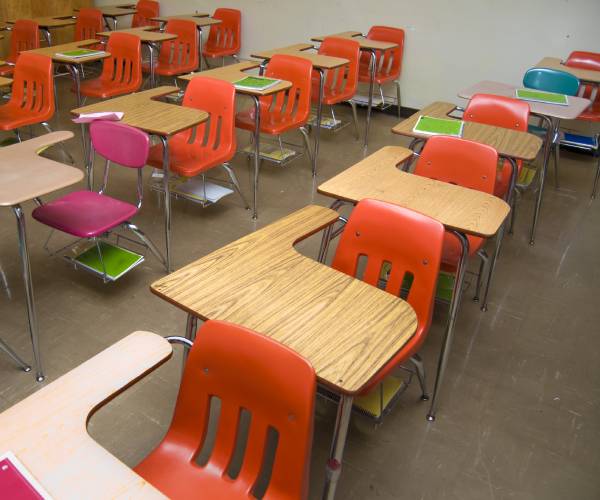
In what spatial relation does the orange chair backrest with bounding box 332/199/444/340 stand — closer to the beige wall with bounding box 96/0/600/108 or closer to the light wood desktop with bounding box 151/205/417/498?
the light wood desktop with bounding box 151/205/417/498

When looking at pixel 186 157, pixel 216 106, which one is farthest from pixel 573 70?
pixel 186 157

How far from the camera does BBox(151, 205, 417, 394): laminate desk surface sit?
50.4 inches

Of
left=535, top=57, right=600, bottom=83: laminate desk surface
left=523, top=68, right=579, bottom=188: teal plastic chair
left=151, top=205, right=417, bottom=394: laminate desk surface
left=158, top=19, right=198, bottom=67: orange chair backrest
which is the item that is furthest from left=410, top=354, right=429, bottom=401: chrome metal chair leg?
left=158, top=19, right=198, bottom=67: orange chair backrest

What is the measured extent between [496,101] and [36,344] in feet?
8.51

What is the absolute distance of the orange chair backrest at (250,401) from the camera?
1136 millimetres

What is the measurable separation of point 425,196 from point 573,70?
111 inches

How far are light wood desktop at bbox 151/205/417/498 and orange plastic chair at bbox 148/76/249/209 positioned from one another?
1.61m

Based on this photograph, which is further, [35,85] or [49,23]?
[49,23]

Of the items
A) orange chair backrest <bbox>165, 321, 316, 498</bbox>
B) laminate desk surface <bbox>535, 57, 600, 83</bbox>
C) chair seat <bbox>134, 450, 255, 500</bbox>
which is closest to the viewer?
orange chair backrest <bbox>165, 321, 316, 498</bbox>

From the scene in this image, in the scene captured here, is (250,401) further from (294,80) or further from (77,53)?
(77,53)

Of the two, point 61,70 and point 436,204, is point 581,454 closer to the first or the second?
point 436,204

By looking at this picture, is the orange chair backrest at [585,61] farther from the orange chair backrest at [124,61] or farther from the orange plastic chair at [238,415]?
the orange plastic chair at [238,415]

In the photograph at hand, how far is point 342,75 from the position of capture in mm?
4730

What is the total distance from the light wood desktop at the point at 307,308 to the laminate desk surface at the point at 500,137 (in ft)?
4.54
